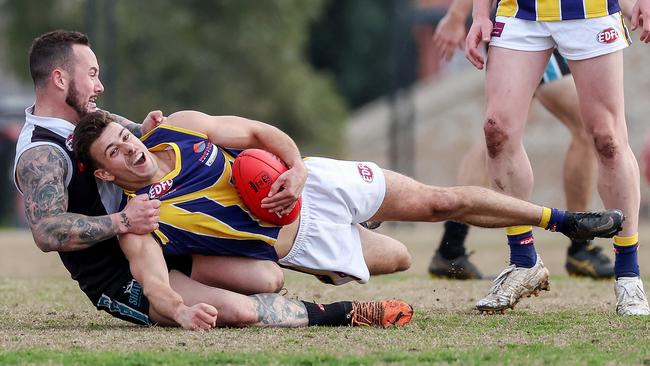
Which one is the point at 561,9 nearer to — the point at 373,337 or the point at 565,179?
the point at 373,337

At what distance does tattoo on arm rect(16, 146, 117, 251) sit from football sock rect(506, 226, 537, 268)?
2100 millimetres

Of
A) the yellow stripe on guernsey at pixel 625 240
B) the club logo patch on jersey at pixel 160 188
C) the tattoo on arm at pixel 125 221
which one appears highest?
the club logo patch on jersey at pixel 160 188

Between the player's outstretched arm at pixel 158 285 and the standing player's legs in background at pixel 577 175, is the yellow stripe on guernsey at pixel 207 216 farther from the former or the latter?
the standing player's legs in background at pixel 577 175

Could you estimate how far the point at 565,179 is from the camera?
8.88m

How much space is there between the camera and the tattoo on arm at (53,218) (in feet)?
19.1

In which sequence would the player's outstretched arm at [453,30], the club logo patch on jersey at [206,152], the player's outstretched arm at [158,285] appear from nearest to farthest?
the player's outstretched arm at [158,285] → the club logo patch on jersey at [206,152] → the player's outstretched arm at [453,30]

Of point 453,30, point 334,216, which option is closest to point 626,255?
point 334,216

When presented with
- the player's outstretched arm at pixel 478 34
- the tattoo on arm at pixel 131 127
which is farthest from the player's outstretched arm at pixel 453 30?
the tattoo on arm at pixel 131 127

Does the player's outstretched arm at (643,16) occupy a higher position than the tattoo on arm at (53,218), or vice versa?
the player's outstretched arm at (643,16)

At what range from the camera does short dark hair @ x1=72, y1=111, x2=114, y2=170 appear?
234 inches

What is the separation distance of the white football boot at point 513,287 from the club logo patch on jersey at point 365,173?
865 millimetres

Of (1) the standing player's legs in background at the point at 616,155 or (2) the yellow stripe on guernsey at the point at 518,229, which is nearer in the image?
(1) the standing player's legs in background at the point at 616,155

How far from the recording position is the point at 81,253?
6.18m

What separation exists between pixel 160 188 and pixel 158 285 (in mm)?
488
